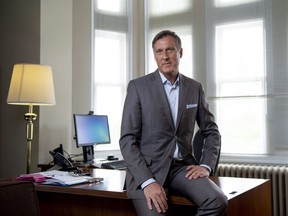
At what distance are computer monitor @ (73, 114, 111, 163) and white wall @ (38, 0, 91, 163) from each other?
362mm

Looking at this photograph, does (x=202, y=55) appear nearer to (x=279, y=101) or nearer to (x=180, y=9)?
(x=180, y=9)

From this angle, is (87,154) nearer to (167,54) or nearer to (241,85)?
(241,85)

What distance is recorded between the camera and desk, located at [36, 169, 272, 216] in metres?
1.85

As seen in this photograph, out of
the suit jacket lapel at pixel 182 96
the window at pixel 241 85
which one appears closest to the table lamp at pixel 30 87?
the suit jacket lapel at pixel 182 96

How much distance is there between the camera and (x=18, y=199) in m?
1.29

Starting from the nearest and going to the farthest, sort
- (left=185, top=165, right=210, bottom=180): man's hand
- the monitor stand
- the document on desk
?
(left=185, top=165, right=210, bottom=180): man's hand, the document on desk, the monitor stand

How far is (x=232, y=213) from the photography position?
71.2 inches

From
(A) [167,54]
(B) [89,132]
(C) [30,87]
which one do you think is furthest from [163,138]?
(B) [89,132]

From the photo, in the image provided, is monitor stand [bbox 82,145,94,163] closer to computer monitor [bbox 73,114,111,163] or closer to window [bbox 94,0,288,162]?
computer monitor [bbox 73,114,111,163]

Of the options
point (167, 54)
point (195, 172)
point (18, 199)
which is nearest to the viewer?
point (18, 199)

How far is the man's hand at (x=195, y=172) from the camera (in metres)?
1.70

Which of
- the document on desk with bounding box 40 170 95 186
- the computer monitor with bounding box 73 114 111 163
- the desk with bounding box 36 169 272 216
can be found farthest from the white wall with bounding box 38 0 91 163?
the desk with bounding box 36 169 272 216

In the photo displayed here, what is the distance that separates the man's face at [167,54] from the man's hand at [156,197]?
1.87 ft

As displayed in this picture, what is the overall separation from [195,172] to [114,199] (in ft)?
1.88
